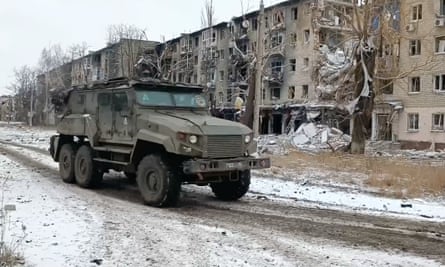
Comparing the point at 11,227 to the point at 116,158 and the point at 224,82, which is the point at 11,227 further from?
the point at 224,82

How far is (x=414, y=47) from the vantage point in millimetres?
43875

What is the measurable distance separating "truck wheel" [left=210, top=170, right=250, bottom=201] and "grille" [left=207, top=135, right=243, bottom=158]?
892 mm

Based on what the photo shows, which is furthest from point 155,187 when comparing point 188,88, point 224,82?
point 224,82

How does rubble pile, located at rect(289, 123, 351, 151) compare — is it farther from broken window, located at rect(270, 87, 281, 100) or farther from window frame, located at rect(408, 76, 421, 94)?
broken window, located at rect(270, 87, 281, 100)

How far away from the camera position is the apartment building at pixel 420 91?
41688mm

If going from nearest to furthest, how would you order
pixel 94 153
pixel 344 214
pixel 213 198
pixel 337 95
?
1. pixel 344 214
2. pixel 213 198
3. pixel 94 153
4. pixel 337 95

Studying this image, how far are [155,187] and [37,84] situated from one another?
344 ft

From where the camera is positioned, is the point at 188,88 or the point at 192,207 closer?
the point at 192,207

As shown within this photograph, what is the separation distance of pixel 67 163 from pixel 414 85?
1404 inches

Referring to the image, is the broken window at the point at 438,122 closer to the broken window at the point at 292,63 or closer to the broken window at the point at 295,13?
the broken window at the point at 292,63

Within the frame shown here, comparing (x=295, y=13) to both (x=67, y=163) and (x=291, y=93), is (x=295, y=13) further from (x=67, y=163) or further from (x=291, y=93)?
(x=67, y=163)

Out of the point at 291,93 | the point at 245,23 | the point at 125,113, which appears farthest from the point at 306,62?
the point at 125,113

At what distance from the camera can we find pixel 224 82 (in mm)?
67875

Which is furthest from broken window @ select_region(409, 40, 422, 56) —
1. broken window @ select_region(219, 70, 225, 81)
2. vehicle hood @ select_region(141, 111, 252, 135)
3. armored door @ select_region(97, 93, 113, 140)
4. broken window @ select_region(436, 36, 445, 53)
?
vehicle hood @ select_region(141, 111, 252, 135)
